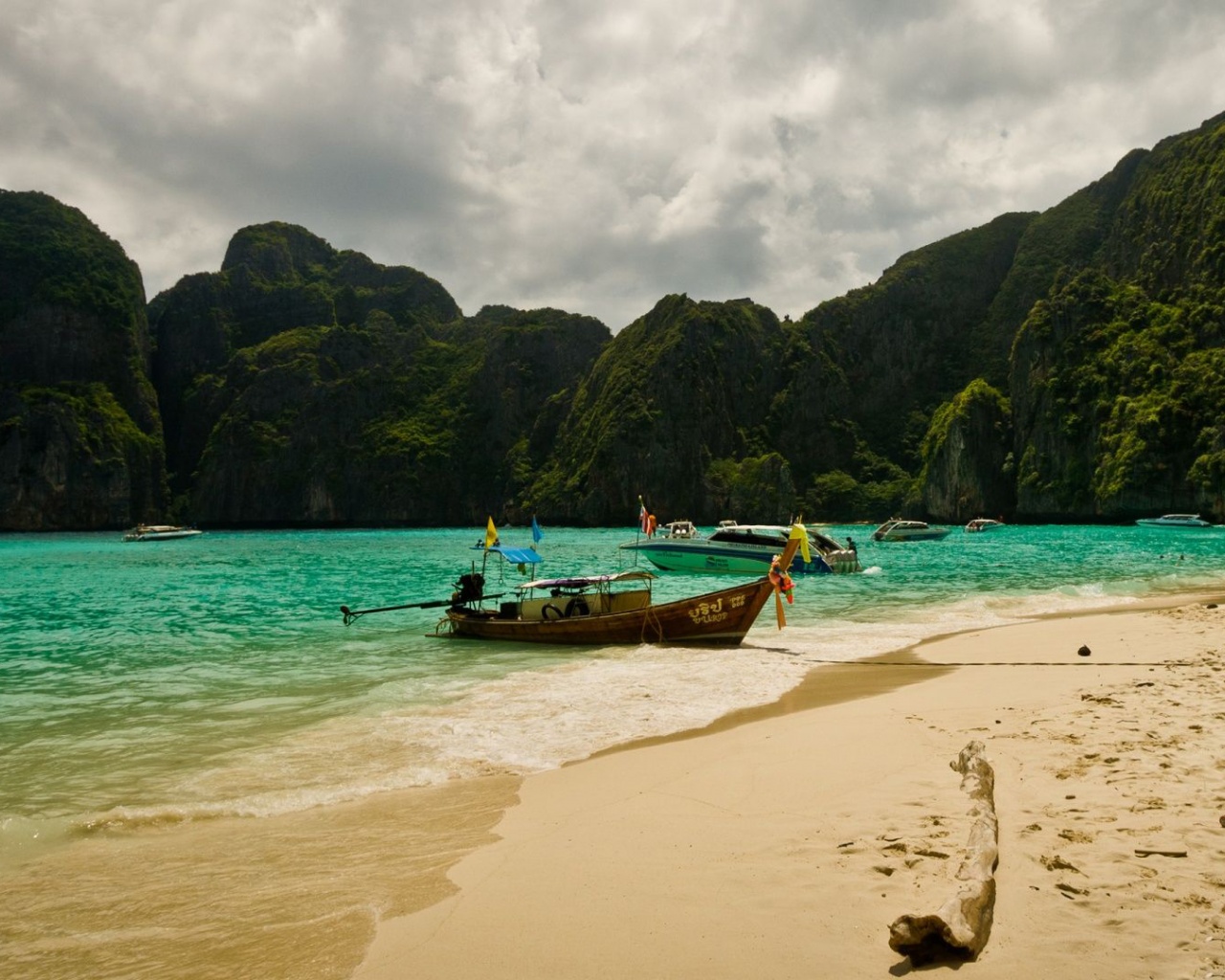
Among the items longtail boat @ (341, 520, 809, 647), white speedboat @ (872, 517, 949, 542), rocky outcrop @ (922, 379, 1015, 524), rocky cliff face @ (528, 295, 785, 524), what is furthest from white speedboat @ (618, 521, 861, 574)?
rocky cliff face @ (528, 295, 785, 524)

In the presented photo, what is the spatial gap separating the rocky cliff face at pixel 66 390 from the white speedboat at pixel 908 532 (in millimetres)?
169137

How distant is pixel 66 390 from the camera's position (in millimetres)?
181500

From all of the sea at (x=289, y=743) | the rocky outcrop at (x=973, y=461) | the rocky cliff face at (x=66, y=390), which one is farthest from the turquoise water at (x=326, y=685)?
the rocky cliff face at (x=66, y=390)

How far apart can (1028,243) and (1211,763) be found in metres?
223

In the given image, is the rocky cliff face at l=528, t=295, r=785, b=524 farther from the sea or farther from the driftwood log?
the driftwood log

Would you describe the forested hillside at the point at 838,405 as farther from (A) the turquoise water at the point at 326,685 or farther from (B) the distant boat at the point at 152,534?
(A) the turquoise water at the point at 326,685

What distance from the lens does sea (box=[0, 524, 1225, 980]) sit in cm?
542

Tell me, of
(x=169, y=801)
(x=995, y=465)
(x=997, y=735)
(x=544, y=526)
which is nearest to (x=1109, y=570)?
(x=997, y=735)

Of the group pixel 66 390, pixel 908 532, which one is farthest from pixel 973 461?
pixel 66 390

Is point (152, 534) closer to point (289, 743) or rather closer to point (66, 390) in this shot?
point (66, 390)

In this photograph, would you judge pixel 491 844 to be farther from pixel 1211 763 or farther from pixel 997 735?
pixel 1211 763

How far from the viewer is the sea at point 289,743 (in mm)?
5422

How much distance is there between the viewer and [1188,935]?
4.03 meters

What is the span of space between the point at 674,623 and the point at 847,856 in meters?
14.0
